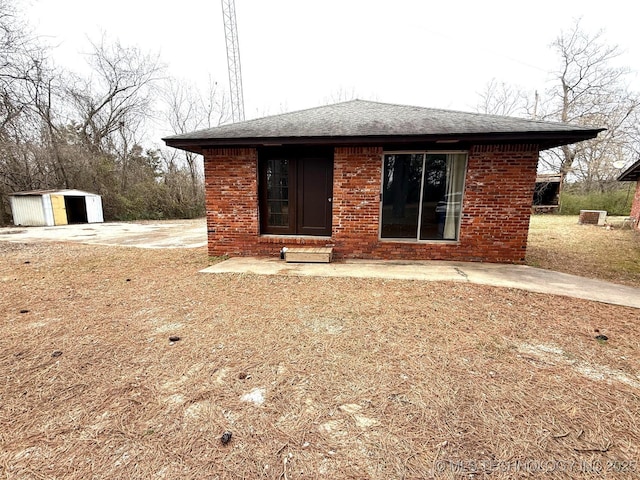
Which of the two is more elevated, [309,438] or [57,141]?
[57,141]

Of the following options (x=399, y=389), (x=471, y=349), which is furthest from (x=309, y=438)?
(x=471, y=349)

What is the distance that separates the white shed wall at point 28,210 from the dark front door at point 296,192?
1432cm

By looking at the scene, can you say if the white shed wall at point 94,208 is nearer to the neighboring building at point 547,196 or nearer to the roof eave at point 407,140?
the roof eave at point 407,140

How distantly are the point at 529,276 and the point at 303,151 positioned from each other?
15.4 ft

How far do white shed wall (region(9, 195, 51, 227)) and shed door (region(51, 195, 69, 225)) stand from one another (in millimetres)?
425

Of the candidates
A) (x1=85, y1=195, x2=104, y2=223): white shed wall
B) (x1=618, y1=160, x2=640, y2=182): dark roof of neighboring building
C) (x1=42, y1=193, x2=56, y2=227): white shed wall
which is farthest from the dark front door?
(x1=85, y1=195, x2=104, y2=223): white shed wall

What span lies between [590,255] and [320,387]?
25.5ft

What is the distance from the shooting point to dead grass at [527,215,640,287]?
503 cm

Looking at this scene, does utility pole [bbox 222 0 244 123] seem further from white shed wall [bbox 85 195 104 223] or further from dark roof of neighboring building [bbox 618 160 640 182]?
dark roof of neighboring building [bbox 618 160 640 182]

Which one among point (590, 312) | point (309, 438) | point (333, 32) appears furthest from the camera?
point (333, 32)

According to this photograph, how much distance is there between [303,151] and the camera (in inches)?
229

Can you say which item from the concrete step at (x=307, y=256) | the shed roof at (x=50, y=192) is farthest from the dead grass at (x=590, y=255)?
the shed roof at (x=50, y=192)

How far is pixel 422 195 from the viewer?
5641 mm

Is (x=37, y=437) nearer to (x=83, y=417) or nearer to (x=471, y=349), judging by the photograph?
(x=83, y=417)
